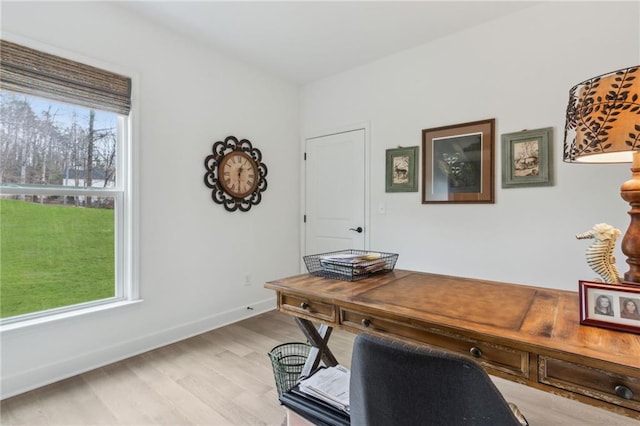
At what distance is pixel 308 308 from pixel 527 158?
6.82 feet

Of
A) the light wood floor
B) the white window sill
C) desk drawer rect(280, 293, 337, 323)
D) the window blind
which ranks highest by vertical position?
the window blind

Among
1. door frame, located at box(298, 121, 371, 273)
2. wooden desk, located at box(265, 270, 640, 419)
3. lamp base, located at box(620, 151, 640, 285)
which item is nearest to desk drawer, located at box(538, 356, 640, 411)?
wooden desk, located at box(265, 270, 640, 419)

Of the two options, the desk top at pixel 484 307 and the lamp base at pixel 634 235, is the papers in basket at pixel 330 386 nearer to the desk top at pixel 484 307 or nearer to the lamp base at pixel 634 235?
the desk top at pixel 484 307

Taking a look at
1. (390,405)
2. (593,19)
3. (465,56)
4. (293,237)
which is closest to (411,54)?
(465,56)

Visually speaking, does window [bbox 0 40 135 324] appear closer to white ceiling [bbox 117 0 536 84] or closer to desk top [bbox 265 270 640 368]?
white ceiling [bbox 117 0 536 84]

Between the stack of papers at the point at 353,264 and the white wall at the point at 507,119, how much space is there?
1.33 metres

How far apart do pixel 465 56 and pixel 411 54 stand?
0.51 meters

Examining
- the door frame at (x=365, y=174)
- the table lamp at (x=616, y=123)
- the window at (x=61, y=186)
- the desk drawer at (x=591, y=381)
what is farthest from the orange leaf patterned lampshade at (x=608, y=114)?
the window at (x=61, y=186)

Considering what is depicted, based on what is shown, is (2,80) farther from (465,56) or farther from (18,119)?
(465,56)

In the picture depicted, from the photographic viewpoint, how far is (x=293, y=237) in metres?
3.90

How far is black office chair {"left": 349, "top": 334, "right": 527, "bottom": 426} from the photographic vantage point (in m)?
0.71

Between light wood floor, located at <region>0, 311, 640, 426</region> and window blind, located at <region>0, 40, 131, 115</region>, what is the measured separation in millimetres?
1898

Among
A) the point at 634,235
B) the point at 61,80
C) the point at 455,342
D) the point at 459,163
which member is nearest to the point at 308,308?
the point at 455,342

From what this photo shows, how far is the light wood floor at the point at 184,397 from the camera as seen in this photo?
5.67 feet
